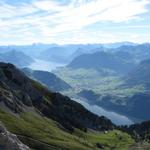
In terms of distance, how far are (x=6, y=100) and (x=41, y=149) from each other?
2419 inches

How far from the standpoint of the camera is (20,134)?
143500 millimetres

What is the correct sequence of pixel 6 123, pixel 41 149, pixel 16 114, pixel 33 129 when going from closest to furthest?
1. pixel 41 149
2. pixel 6 123
3. pixel 33 129
4. pixel 16 114

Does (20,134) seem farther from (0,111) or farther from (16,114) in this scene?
(16,114)

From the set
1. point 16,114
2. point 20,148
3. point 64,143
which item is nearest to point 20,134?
point 64,143

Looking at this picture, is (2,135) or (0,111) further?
(0,111)

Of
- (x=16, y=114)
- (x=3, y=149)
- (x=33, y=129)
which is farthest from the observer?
(x=16, y=114)

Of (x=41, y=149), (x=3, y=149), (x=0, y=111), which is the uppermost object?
(x=0, y=111)

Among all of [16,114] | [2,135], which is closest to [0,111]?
[16,114]

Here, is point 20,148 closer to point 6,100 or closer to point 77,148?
point 77,148

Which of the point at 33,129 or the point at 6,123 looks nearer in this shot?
the point at 6,123

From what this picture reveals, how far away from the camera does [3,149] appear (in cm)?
6469

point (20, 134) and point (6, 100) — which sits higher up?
point (6, 100)

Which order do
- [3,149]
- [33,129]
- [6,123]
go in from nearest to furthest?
[3,149], [6,123], [33,129]

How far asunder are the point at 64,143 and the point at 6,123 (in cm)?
2346
